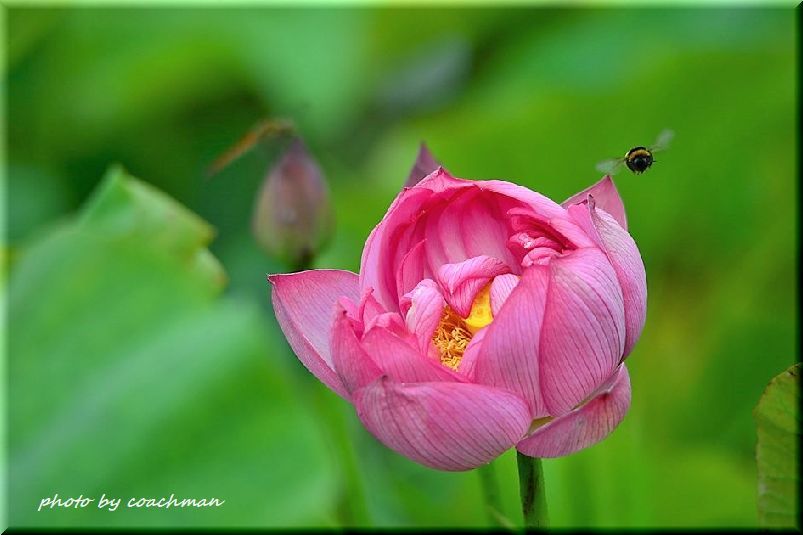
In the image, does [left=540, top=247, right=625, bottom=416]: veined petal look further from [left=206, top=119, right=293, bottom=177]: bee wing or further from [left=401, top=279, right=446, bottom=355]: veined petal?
[left=206, top=119, right=293, bottom=177]: bee wing

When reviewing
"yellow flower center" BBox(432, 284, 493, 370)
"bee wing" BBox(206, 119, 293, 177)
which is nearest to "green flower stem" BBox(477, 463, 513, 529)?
"yellow flower center" BBox(432, 284, 493, 370)

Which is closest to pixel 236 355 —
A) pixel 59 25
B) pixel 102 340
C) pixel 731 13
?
pixel 102 340

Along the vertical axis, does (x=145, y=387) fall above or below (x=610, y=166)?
below

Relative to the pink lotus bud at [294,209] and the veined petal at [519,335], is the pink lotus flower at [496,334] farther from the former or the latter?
the pink lotus bud at [294,209]

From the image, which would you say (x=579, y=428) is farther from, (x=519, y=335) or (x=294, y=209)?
(x=294, y=209)

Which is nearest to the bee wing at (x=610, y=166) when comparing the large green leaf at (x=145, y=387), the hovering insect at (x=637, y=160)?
the hovering insect at (x=637, y=160)

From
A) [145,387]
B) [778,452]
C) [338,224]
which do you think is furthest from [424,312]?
[338,224]
